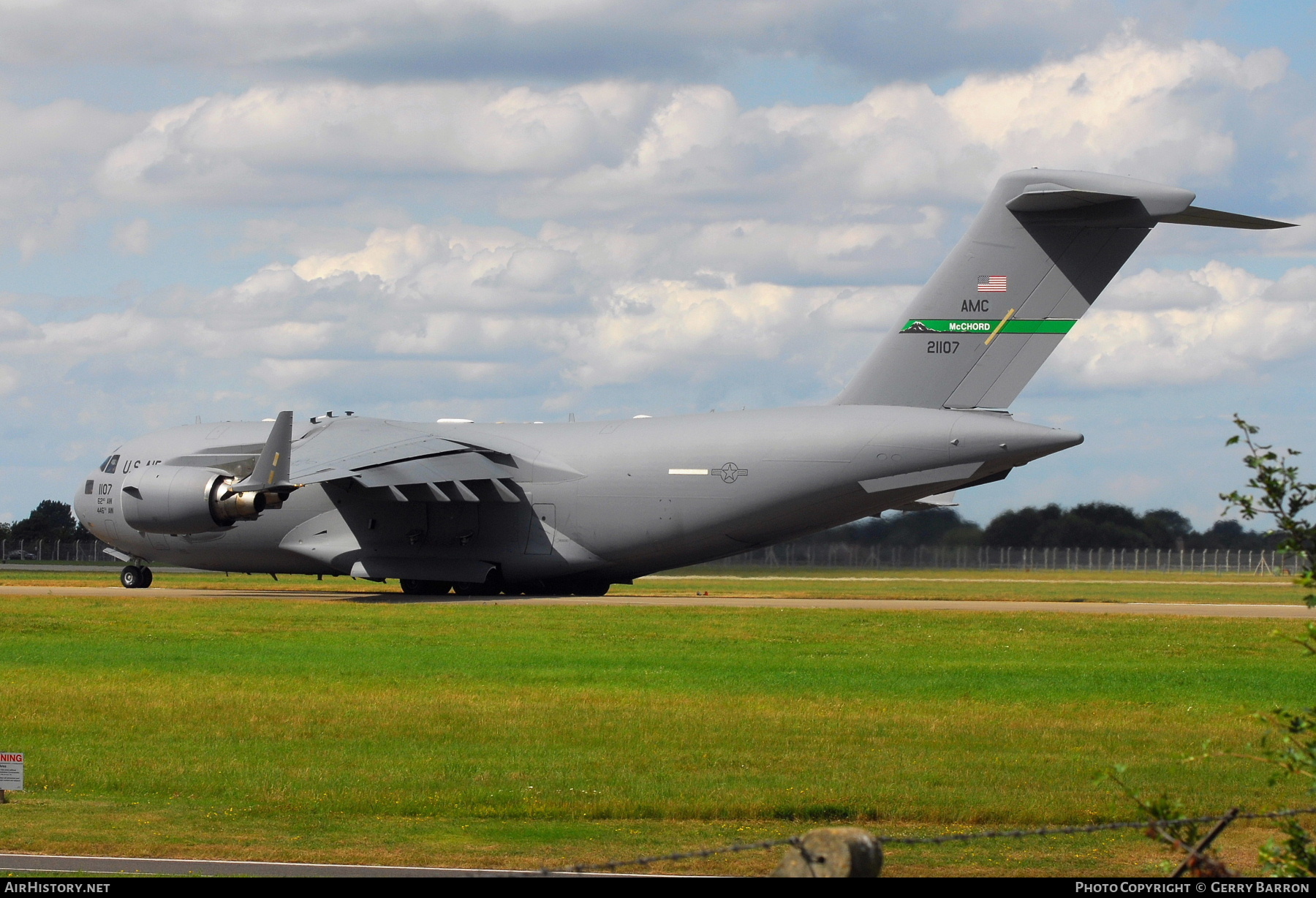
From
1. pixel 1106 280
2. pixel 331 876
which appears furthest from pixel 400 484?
pixel 331 876

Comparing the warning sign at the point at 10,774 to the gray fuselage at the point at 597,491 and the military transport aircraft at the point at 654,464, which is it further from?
the gray fuselage at the point at 597,491

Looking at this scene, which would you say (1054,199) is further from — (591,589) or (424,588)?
(424,588)

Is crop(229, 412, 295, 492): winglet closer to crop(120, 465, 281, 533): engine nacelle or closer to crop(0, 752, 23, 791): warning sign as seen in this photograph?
crop(120, 465, 281, 533): engine nacelle

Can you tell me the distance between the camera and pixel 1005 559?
5675 cm

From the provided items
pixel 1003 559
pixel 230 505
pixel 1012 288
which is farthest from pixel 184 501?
pixel 1003 559

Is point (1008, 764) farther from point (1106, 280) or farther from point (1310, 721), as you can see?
point (1106, 280)

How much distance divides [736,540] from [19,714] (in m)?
18.2

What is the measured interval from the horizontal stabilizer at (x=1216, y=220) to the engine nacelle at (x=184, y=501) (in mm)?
18203

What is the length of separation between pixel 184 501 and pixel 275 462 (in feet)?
12.4

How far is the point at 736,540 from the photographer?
3198 centimetres

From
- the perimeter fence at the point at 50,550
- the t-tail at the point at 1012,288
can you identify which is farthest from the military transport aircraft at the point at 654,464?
the perimeter fence at the point at 50,550

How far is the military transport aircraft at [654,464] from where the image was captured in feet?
92.9
